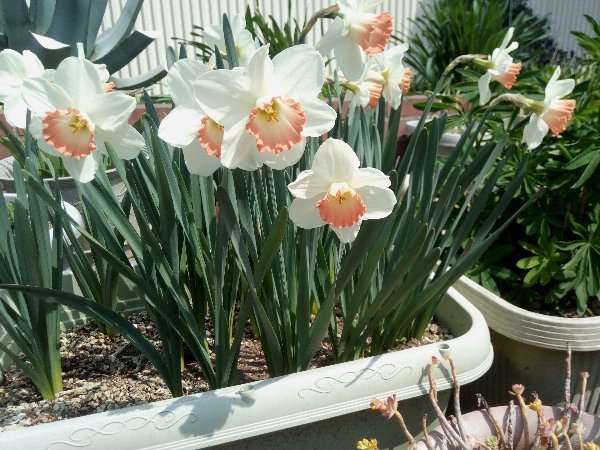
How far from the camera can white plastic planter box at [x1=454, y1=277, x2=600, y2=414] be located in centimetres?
100

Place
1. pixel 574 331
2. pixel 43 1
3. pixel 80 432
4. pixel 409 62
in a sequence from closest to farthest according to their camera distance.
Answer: pixel 80 432 < pixel 574 331 < pixel 43 1 < pixel 409 62

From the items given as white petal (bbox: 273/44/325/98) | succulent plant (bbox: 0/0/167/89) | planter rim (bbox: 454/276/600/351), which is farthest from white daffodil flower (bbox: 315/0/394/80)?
succulent plant (bbox: 0/0/167/89)

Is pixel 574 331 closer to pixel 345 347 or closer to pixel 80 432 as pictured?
pixel 345 347

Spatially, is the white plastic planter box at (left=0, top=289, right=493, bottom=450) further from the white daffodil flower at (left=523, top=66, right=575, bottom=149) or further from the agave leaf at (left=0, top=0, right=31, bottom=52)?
the agave leaf at (left=0, top=0, right=31, bottom=52)

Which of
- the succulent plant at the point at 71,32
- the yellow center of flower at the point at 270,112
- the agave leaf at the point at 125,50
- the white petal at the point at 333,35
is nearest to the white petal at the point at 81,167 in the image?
the yellow center of flower at the point at 270,112

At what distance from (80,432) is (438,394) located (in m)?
0.51

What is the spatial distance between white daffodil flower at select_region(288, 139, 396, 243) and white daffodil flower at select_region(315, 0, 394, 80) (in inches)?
7.8

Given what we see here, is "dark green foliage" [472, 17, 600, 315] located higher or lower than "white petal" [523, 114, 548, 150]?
lower

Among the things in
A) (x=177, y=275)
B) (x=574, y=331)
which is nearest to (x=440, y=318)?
(x=574, y=331)

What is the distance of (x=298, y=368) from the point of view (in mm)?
844

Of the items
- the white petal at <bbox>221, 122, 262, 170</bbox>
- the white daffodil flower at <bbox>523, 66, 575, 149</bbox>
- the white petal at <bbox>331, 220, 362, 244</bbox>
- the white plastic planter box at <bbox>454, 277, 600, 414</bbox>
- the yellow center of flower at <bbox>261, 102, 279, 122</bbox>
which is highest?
the yellow center of flower at <bbox>261, 102, 279, 122</bbox>

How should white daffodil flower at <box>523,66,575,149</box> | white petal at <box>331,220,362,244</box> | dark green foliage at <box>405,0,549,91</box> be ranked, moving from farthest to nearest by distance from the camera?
dark green foliage at <box>405,0,549,91</box>, white daffodil flower at <box>523,66,575,149</box>, white petal at <box>331,220,362,244</box>

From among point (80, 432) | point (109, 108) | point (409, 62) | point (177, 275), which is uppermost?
point (109, 108)

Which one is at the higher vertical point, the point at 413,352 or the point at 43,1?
the point at 43,1
